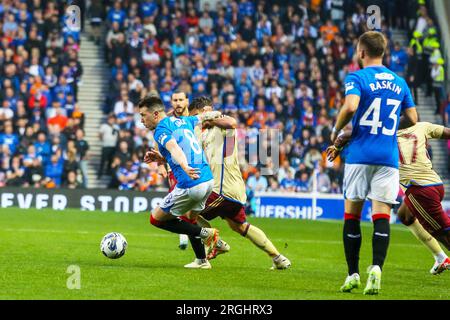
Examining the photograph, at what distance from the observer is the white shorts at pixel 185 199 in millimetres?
11680

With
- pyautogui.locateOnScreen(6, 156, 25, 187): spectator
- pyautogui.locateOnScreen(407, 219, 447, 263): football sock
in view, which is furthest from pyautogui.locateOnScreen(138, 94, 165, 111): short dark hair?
pyautogui.locateOnScreen(6, 156, 25, 187): spectator

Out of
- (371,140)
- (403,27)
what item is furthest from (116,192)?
(371,140)

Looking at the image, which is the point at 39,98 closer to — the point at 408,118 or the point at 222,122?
the point at 222,122

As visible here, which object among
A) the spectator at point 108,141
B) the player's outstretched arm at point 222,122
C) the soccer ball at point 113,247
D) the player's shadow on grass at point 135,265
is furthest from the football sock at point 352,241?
the spectator at point 108,141

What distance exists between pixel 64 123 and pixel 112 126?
1342 millimetres

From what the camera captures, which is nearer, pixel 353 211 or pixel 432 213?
pixel 353 211

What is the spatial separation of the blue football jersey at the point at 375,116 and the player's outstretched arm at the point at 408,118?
0.62 feet

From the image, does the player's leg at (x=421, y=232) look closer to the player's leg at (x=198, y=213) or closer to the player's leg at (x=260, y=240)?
the player's leg at (x=260, y=240)

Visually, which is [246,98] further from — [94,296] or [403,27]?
[94,296]

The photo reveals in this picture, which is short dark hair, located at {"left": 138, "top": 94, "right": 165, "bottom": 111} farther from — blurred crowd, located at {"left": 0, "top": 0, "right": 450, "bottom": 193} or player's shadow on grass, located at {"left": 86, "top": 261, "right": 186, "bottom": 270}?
blurred crowd, located at {"left": 0, "top": 0, "right": 450, "bottom": 193}

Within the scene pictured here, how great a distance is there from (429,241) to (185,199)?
350cm

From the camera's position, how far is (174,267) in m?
12.5

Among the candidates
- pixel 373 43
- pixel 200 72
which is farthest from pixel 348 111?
pixel 200 72
